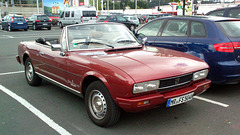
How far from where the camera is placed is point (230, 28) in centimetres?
518

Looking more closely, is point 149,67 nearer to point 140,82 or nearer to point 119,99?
point 140,82

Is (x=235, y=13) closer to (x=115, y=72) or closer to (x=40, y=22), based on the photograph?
(x=115, y=72)

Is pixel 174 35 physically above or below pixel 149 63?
above

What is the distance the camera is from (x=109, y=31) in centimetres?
463

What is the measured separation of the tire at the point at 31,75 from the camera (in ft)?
18.5

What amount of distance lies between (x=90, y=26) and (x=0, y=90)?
8.65 ft

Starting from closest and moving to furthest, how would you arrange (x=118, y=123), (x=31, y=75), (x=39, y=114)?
(x=118, y=123)
(x=39, y=114)
(x=31, y=75)

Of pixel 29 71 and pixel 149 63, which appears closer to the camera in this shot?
pixel 149 63

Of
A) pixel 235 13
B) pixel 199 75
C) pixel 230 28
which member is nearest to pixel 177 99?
pixel 199 75

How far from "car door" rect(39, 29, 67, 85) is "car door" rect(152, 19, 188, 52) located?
8.44 feet

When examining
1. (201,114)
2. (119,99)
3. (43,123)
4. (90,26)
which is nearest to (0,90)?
(43,123)

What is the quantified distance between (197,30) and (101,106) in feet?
9.94

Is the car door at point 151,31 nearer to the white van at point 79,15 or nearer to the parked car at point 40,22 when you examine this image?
the white van at point 79,15

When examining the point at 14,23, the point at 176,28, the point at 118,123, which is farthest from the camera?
the point at 14,23
